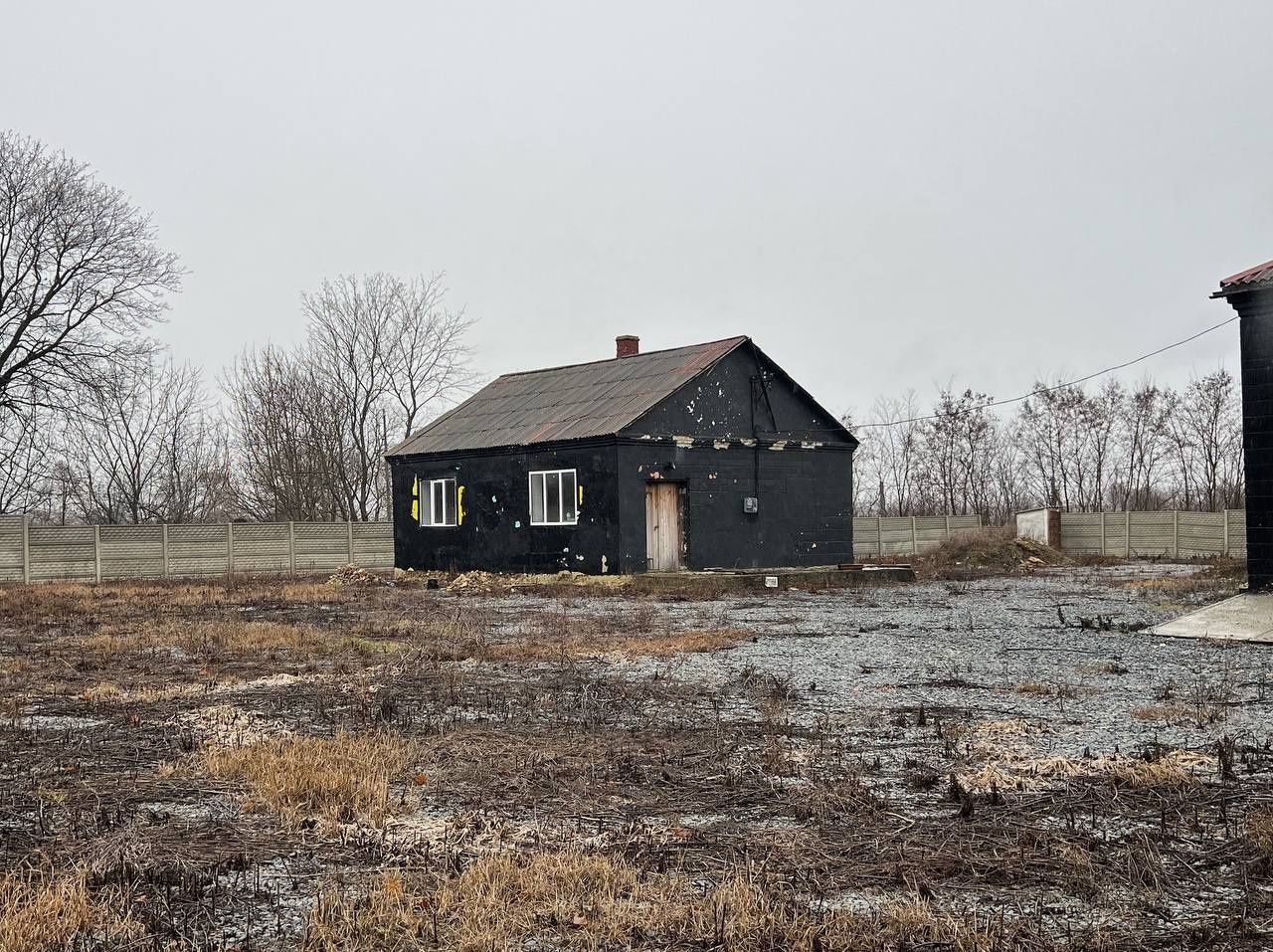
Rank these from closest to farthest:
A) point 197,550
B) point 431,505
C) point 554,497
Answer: point 554,497, point 431,505, point 197,550

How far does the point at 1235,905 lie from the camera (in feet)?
13.7

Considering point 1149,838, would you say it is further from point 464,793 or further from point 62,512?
point 62,512

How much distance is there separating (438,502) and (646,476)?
23.1 ft

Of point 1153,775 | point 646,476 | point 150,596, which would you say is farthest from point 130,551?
point 1153,775

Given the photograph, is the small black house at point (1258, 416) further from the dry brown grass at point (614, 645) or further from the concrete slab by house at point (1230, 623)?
the dry brown grass at point (614, 645)

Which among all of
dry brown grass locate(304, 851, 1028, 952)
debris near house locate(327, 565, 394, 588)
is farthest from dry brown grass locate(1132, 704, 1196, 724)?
debris near house locate(327, 565, 394, 588)

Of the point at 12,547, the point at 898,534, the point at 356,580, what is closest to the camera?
the point at 356,580

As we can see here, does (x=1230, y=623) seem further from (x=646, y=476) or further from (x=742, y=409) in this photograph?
(x=742, y=409)

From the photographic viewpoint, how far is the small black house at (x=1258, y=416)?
1573cm

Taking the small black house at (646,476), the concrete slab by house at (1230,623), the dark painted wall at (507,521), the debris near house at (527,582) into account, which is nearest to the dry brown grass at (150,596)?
the debris near house at (527,582)

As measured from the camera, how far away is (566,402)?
28516 mm

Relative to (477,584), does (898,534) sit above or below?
above

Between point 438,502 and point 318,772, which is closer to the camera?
point 318,772

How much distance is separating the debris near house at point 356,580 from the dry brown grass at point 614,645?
1326 cm
